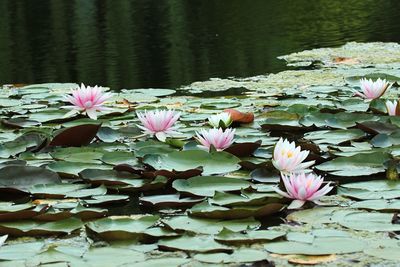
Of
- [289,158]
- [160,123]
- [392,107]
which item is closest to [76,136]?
[160,123]

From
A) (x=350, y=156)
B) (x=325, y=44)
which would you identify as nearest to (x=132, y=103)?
(x=350, y=156)

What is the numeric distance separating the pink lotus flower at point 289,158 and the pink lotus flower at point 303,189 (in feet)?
0.51

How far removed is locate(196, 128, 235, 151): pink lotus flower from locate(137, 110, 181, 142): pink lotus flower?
0.22 meters

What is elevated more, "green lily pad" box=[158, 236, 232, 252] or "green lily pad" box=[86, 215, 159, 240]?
"green lily pad" box=[86, 215, 159, 240]

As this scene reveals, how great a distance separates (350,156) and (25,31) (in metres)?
8.14

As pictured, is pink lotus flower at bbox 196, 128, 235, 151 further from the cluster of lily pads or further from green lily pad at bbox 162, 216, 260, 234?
green lily pad at bbox 162, 216, 260, 234

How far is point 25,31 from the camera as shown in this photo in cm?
965

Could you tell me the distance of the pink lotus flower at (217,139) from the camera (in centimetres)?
217

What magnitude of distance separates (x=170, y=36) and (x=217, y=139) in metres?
6.10

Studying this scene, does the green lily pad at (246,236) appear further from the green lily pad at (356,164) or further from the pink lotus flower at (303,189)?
the green lily pad at (356,164)

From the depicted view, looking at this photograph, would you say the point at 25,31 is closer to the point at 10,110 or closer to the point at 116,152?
the point at 10,110

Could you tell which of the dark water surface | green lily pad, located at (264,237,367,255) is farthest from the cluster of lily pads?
the dark water surface

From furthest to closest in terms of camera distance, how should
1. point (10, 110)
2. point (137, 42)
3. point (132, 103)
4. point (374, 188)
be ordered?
point (137, 42) → point (132, 103) → point (10, 110) → point (374, 188)

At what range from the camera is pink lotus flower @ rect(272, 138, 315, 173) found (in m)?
1.90
